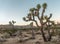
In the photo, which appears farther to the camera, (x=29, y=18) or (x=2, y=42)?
(x=2, y=42)

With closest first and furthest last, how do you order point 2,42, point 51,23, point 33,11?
1. point 33,11
2. point 51,23
3. point 2,42

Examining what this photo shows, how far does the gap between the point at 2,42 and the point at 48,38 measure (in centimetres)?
566

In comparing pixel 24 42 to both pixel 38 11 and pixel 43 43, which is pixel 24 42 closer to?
pixel 43 43

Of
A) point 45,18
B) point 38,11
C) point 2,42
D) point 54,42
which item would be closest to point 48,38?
point 54,42

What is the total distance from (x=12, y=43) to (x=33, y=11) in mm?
4971

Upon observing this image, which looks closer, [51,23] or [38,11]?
[38,11]

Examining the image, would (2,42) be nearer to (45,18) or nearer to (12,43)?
(12,43)

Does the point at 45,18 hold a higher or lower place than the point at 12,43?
higher

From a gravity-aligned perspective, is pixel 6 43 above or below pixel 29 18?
below

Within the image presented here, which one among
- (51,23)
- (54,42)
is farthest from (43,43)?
(51,23)

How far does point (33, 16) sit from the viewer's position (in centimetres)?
1775

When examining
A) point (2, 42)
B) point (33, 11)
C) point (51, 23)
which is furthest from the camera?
point (2, 42)

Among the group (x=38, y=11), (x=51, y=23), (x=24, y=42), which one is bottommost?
(x=24, y=42)

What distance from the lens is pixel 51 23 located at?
19.6 meters
